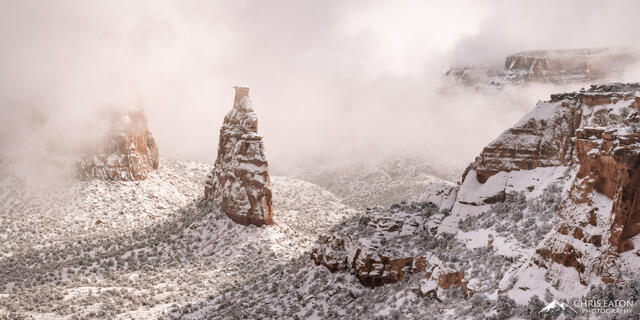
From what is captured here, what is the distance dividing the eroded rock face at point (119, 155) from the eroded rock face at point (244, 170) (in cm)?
2475

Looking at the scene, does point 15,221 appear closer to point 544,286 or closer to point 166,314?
point 166,314

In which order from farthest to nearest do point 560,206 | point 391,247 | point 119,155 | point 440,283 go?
1. point 119,155
2. point 391,247
3. point 440,283
4. point 560,206

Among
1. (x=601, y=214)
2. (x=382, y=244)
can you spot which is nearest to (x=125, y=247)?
(x=382, y=244)

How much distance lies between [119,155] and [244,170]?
32.7 m

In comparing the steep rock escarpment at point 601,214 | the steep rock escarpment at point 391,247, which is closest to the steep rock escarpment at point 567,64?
the steep rock escarpment at point 391,247

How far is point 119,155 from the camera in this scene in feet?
275

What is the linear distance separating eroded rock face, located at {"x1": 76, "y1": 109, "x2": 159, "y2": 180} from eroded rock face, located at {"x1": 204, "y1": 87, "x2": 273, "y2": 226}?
2475 centimetres

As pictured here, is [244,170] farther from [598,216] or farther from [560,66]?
[560,66]

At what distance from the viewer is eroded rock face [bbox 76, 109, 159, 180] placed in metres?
82.4

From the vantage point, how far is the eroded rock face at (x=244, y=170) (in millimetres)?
65062

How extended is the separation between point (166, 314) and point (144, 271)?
56.2ft

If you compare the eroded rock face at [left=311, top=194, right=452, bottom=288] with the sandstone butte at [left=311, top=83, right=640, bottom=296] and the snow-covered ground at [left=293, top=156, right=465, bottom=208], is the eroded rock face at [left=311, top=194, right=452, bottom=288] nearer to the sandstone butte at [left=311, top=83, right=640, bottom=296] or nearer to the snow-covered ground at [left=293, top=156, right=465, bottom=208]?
the sandstone butte at [left=311, top=83, right=640, bottom=296]

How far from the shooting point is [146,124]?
91000 mm

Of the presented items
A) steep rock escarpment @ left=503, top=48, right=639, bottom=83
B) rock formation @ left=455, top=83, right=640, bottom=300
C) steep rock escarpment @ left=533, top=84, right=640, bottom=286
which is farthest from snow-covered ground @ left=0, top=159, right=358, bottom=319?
steep rock escarpment @ left=503, top=48, right=639, bottom=83
